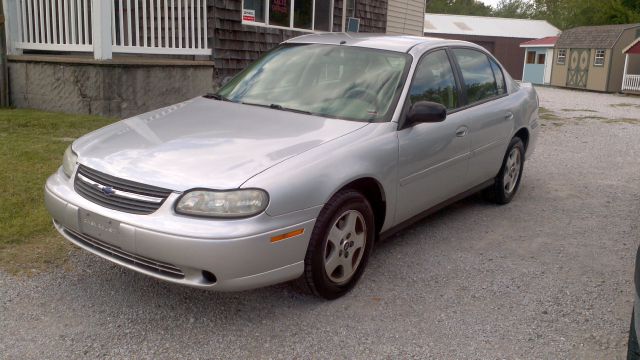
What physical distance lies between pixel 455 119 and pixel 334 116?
1.15 meters

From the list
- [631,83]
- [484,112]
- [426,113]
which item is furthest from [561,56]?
[426,113]

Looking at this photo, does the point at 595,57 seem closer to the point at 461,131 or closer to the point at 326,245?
the point at 461,131

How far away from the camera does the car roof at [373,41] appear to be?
182 inches

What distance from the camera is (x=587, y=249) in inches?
187

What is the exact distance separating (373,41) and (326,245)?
1.97 m

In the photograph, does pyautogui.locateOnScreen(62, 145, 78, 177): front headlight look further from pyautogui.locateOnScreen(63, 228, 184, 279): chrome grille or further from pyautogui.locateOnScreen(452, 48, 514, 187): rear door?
pyautogui.locateOnScreen(452, 48, 514, 187): rear door

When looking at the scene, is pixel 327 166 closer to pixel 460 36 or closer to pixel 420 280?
pixel 420 280

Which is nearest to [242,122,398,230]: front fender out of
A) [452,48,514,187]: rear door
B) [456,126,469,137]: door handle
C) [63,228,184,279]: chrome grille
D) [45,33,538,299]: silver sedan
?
[45,33,538,299]: silver sedan

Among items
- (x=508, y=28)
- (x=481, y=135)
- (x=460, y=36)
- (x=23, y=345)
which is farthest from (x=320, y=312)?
(x=508, y=28)

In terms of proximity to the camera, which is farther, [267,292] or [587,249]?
[587,249]

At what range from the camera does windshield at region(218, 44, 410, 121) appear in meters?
4.16

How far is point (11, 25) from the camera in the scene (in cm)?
916

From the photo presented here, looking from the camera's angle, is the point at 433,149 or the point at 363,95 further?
the point at 433,149

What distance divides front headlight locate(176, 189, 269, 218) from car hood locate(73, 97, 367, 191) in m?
0.04
